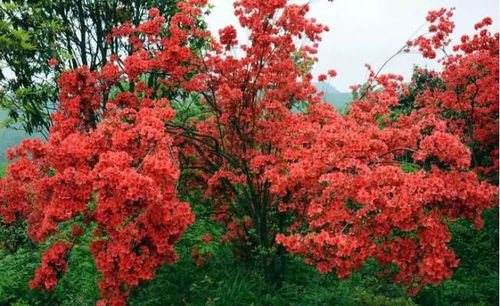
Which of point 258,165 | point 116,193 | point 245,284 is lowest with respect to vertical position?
point 245,284

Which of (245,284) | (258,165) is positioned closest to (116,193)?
(258,165)

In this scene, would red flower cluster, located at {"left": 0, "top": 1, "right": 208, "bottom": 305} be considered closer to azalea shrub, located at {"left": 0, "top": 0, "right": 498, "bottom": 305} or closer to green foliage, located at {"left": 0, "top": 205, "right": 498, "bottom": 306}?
azalea shrub, located at {"left": 0, "top": 0, "right": 498, "bottom": 305}

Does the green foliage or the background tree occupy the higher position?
the background tree

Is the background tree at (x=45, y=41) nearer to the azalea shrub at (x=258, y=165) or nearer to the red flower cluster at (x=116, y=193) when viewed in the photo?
the azalea shrub at (x=258, y=165)

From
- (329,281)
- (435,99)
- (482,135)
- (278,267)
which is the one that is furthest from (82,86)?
(482,135)

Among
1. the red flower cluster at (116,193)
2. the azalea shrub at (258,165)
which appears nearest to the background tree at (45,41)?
the azalea shrub at (258,165)

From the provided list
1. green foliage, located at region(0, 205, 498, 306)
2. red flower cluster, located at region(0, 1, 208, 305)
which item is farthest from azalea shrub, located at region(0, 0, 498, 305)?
green foliage, located at region(0, 205, 498, 306)

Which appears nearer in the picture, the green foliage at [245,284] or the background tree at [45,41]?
the green foliage at [245,284]

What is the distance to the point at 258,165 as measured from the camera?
6457 millimetres

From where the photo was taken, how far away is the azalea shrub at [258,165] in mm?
4484

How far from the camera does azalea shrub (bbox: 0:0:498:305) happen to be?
448 cm

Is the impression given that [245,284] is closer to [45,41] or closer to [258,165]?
[258,165]

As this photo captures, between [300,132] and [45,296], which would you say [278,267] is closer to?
[300,132]

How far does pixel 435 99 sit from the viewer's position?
901cm
